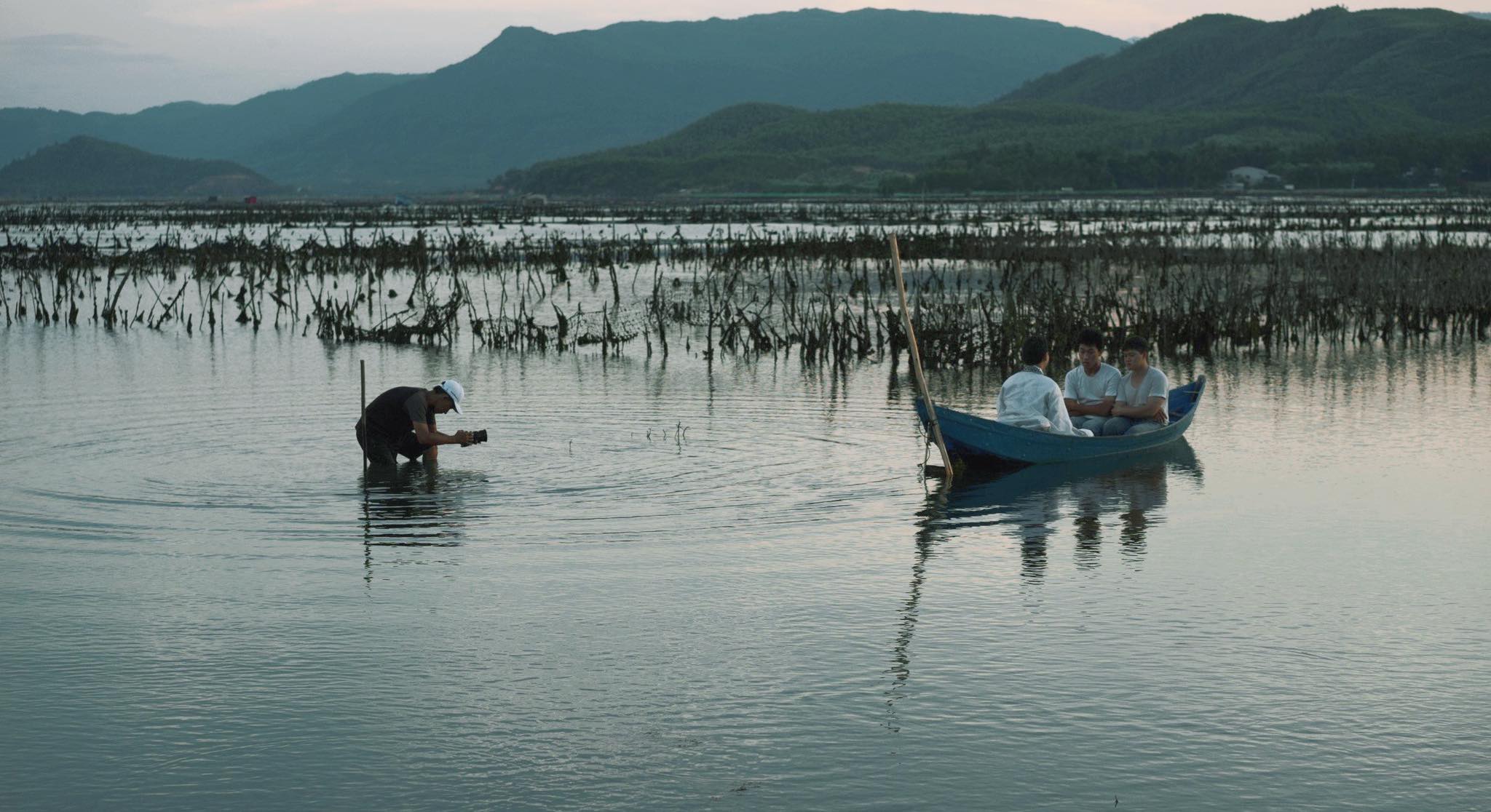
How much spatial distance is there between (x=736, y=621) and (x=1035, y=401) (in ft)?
19.4

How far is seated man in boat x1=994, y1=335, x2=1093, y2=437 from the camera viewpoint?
47.0 ft

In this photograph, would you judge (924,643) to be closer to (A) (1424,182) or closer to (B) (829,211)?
(B) (829,211)

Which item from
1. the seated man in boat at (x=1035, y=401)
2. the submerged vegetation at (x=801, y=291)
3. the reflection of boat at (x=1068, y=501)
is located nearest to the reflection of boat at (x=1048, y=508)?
the reflection of boat at (x=1068, y=501)

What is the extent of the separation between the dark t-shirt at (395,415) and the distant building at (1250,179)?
129m

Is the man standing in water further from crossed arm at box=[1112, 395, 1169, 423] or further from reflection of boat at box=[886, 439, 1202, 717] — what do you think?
crossed arm at box=[1112, 395, 1169, 423]

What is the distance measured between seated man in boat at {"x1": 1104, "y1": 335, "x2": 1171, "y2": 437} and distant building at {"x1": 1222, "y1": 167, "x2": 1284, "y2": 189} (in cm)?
12545

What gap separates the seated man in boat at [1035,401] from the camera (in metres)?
14.3

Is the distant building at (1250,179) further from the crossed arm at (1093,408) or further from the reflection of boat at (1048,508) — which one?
the reflection of boat at (1048,508)

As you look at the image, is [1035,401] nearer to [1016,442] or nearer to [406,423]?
[1016,442]

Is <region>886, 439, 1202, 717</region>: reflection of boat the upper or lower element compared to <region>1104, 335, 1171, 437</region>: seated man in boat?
lower

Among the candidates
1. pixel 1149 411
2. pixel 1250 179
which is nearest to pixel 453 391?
pixel 1149 411

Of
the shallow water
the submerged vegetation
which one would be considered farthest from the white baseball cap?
the submerged vegetation

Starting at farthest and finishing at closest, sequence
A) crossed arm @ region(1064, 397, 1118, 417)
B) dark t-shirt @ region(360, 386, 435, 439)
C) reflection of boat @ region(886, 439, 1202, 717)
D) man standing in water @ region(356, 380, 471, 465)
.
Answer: crossed arm @ region(1064, 397, 1118, 417)
dark t-shirt @ region(360, 386, 435, 439)
man standing in water @ region(356, 380, 471, 465)
reflection of boat @ region(886, 439, 1202, 717)

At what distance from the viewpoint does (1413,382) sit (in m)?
20.7
